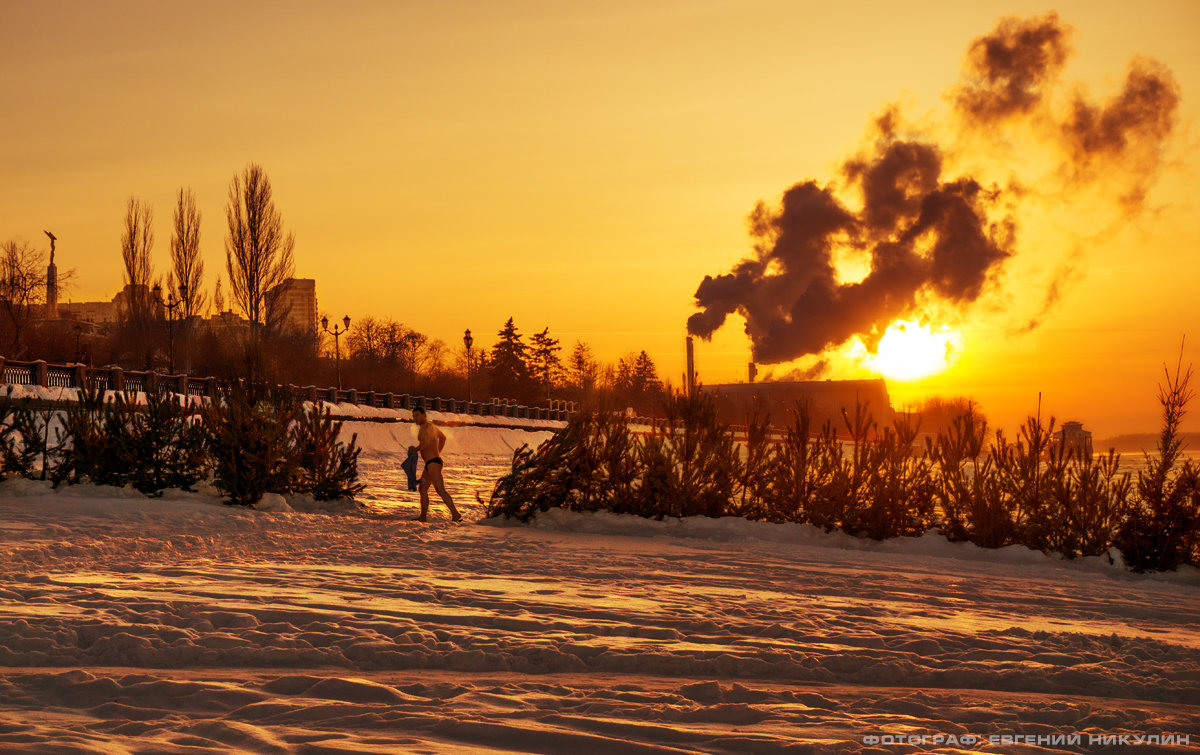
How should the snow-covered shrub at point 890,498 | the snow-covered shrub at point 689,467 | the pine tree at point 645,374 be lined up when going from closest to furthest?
1. the snow-covered shrub at point 890,498
2. the snow-covered shrub at point 689,467
3. the pine tree at point 645,374

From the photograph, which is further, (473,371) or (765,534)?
(473,371)

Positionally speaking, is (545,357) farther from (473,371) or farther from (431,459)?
(431,459)

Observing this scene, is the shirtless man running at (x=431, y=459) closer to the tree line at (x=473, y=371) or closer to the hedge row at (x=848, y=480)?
the hedge row at (x=848, y=480)

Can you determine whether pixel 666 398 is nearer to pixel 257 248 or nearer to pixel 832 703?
pixel 832 703

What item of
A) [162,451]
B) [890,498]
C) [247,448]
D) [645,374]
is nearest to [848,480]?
[890,498]

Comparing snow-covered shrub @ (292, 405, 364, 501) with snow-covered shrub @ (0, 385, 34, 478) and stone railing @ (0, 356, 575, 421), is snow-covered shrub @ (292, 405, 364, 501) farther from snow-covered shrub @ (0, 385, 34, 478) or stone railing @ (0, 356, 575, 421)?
snow-covered shrub @ (0, 385, 34, 478)

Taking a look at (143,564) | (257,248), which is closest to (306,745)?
(143,564)

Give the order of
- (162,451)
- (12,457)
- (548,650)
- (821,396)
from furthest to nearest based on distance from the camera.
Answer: (821,396) → (162,451) → (12,457) → (548,650)

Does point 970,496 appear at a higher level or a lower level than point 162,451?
lower

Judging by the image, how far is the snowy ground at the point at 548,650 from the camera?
5223 millimetres

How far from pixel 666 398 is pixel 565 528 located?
3.14m

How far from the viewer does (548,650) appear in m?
6.87

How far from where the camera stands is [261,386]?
18.6m

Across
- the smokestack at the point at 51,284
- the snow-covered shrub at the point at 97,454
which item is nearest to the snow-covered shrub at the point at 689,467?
the snow-covered shrub at the point at 97,454
